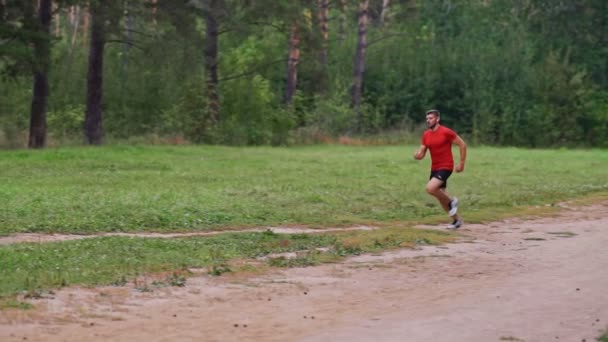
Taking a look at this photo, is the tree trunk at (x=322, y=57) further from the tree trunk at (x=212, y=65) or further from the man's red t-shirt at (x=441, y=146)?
the man's red t-shirt at (x=441, y=146)

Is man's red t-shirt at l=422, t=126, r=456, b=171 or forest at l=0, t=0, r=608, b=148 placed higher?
forest at l=0, t=0, r=608, b=148

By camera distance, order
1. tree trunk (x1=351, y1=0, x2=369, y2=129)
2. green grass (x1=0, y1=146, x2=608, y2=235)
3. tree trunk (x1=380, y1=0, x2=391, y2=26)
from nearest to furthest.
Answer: green grass (x1=0, y1=146, x2=608, y2=235)
tree trunk (x1=351, y1=0, x2=369, y2=129)
tree trunk (x1=380, y1=0, x2=391, y2=26)

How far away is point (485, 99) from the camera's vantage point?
60.1m

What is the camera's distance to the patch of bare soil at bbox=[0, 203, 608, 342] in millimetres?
10055

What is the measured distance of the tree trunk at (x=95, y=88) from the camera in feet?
125

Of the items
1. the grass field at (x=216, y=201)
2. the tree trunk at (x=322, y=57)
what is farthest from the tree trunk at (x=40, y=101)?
the tree trunk at (x=322, y=57)

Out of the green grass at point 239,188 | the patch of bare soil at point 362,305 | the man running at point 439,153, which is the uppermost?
the man running at point 439,153

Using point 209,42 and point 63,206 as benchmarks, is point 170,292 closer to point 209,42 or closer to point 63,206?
point 63,206

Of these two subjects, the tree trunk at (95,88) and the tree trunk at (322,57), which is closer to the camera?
the tree trunk at (95,88)

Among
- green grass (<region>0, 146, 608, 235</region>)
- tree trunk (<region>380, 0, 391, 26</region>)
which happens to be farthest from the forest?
green grass (<region>0, 146, 608, 235</region>)

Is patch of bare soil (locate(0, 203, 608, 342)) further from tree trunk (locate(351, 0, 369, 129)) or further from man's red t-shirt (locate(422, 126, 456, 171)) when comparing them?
tree trunk (locate(351, 0, 369, 129))

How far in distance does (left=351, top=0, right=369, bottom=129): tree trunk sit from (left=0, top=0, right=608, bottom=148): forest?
2.9 inches

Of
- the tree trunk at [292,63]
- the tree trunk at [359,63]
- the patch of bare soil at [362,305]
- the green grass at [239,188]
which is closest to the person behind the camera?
the patch of bare soil at [362,305]

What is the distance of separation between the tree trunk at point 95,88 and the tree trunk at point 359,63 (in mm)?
18264
